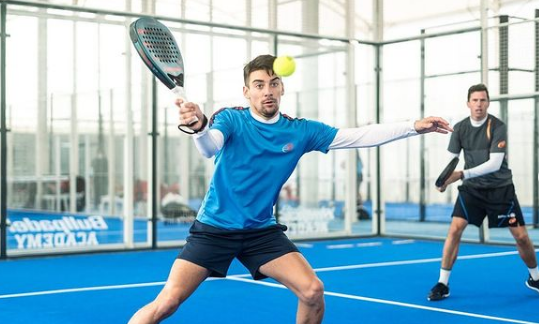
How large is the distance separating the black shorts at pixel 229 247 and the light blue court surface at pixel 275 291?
5.52 ft

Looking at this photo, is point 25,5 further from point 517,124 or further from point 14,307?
point 517,124

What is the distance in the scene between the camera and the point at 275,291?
7312mm

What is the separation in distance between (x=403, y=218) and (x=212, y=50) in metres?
5.97

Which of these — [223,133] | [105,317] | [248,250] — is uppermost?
[223,133]

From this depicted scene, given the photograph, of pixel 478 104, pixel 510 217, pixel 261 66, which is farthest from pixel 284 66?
pixel 510 217

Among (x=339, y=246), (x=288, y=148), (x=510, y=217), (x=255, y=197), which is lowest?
(x=339, y=246)

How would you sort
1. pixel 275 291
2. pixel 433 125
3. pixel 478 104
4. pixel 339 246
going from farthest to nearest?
1. pixel 339 246
2. pixel 275 291
3. pixel 478 104
4. pixel 433 125

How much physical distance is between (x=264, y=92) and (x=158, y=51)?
0.59m

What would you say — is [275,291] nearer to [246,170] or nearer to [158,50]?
[246,170]

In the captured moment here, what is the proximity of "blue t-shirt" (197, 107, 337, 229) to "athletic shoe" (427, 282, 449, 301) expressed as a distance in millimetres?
2824

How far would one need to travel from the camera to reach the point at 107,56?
11.4 meters

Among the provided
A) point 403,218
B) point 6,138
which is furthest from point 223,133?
point 403,218

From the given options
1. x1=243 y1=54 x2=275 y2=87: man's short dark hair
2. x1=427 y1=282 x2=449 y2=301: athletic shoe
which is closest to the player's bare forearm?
x1=243 y1=54 x2=275 y2=87: man's short dark hair

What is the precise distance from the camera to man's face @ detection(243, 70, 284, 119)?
4273 millimetres
